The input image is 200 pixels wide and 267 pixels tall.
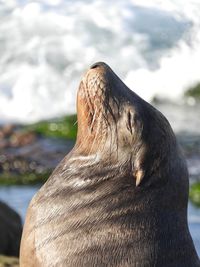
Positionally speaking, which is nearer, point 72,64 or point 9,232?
point 9,232

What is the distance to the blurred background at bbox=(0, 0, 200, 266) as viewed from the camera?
17.0 m

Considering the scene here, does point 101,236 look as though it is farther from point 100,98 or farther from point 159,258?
point 100,98

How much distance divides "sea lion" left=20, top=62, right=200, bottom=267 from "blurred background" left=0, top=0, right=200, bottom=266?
23.4 ft

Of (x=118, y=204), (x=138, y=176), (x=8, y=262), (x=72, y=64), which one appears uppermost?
(x=72, y=64)

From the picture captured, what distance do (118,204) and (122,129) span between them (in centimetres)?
49

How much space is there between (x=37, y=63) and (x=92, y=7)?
256cm

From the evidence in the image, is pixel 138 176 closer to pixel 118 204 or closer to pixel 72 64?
pixel 118 204

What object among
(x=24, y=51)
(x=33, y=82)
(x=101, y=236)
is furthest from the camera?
(x=24, y=51)

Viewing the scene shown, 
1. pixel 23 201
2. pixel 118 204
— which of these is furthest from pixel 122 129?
pixel 23 201

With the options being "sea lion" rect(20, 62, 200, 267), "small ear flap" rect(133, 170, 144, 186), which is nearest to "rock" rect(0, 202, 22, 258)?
"sea lion" rect(20, 62, 200, 267)

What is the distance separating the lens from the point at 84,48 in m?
22.6

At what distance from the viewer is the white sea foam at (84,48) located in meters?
20.6

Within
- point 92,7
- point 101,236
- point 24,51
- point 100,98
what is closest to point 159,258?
point 101,236

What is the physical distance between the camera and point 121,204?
7828 millimetres
